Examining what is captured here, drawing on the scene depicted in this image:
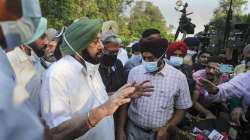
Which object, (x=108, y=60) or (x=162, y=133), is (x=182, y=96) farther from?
(x=108, y=60)

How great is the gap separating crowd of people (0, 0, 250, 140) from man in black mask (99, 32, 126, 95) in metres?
0.01

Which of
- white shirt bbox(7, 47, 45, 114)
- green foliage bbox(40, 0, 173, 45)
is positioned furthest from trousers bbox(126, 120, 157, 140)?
green foliage bbox(40, 0, 173, 45)

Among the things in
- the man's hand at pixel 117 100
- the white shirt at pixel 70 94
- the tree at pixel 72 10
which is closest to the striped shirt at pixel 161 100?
the white shirt at pixel 70 94

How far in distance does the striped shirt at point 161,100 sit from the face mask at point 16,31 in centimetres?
328

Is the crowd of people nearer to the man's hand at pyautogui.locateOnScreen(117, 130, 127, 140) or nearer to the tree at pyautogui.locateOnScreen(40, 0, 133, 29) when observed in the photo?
the man's hand at pyautogui.locateOnScreen(117, 130, 127, 140)

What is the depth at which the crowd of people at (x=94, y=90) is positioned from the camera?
1301mm

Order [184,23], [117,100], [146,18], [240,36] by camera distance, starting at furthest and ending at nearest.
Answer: [146,18] → [240,36] → [184,23] → [117,100]

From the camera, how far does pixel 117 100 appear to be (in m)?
2.90

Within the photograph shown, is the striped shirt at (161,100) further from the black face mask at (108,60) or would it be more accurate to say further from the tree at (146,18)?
the tree at (146,18)

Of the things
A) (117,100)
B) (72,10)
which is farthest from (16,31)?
(72,10)

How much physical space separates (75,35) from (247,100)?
99.3 inches

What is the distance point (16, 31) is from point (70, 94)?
176cm

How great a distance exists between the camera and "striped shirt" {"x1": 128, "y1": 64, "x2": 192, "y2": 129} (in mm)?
4703

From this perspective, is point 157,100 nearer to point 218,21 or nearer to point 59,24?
point 218,21
